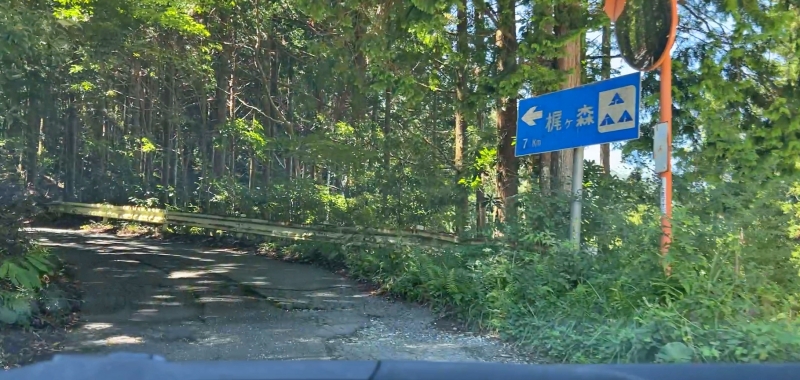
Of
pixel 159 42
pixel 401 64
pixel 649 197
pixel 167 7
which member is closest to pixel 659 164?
pixel 649 197

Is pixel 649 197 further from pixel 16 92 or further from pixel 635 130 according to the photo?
pixel 16 92

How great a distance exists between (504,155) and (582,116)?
12.9ft

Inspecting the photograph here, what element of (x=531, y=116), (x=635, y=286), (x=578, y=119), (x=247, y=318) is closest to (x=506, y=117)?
(x=531, y=116)

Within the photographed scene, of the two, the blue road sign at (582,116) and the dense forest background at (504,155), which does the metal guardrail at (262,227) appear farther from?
the blue road sign at (582,116)

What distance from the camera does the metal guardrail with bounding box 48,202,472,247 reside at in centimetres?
1214

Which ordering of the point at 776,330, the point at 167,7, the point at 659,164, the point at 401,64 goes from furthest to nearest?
the point at 167,7, the point at 401,64, the point at 659,164, the point at 776,330

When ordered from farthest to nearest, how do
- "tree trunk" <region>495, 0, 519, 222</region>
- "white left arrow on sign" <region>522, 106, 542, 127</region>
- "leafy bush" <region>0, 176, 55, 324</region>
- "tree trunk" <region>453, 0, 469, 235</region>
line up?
1. "tree trunk" <region>453, 0, 469, 235</region>
2. "tree trunk" <region>495, 0, 519, 222</region>
3. "white left arrow on sign" <region>522, 106, 542, 127</region>
4. "leafy bush" <region>0, 176, 55, 324</region>

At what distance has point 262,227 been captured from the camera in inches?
687

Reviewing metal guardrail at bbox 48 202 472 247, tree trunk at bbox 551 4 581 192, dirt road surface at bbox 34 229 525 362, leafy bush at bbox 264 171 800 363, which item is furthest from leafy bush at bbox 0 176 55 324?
tree trunk at bbox 551 4 581 192

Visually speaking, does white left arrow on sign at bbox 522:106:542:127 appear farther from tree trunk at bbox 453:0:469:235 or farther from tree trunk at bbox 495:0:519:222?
tree trunk at bbox 453:0:469:235

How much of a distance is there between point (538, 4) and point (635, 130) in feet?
9.25

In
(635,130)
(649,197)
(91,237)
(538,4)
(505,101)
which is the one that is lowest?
(91,237)

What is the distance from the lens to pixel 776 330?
5.52m

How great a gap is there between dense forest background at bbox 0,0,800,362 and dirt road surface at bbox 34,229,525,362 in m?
0.71
